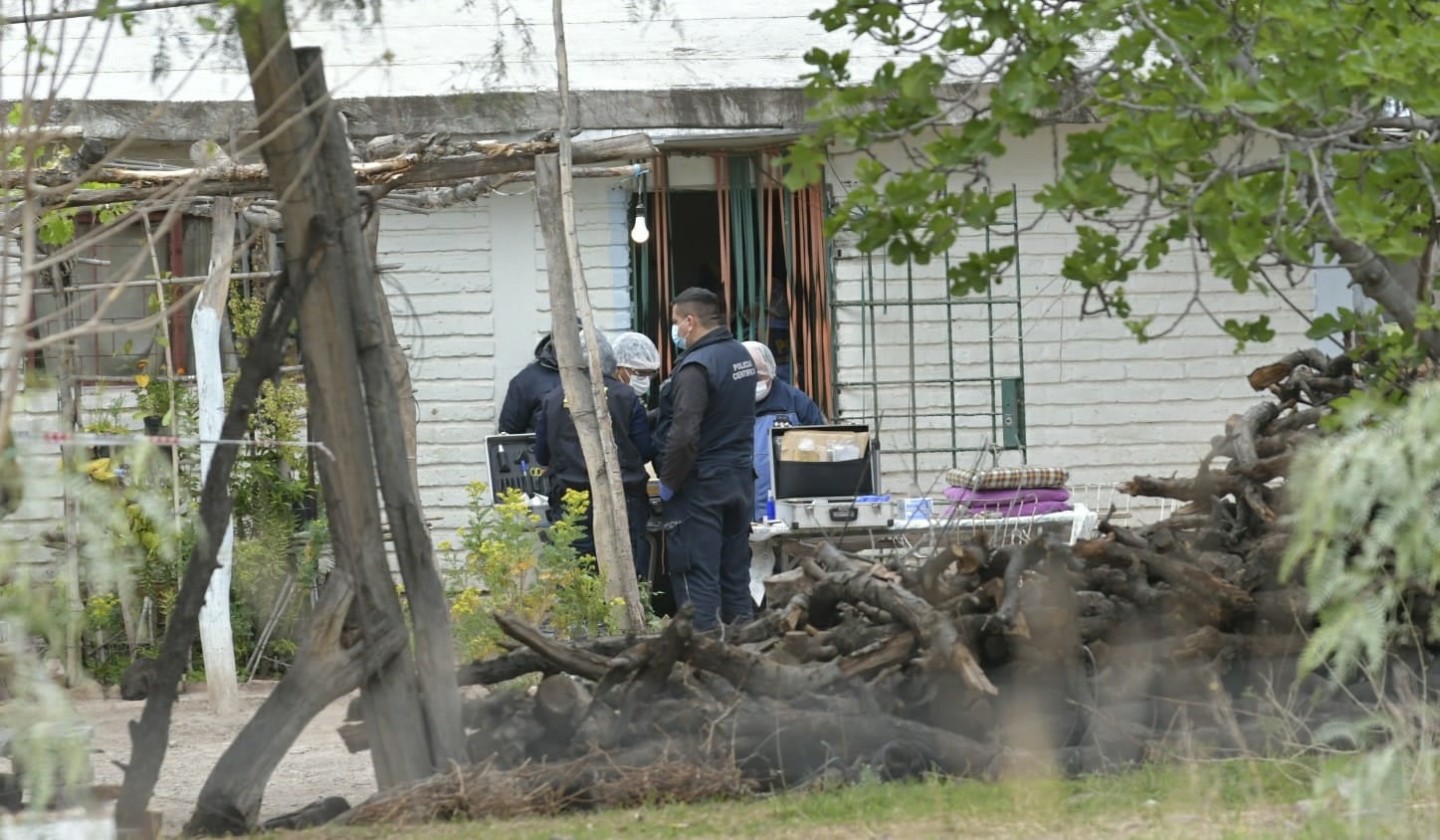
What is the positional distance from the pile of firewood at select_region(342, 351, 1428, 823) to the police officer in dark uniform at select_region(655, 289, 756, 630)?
2.85 meters

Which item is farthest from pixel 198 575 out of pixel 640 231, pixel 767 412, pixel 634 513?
pixel 640 231

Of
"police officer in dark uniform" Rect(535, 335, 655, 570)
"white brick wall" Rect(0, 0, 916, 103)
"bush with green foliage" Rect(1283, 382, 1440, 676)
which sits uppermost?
"white brick wall" Rect(0, 0, 916, 103)

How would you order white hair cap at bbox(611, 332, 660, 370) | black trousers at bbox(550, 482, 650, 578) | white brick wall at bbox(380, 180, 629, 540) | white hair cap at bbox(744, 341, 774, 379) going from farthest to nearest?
white brick wall at bbox(380, 180, 629, 540)
white hair cap at bbox(744, 341, 774, 379)
white hair cap at bbox(611, 332, 660, 370)
black trousers at bbox(550, 482, 650, 578)

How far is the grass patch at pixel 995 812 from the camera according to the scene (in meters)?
4.82

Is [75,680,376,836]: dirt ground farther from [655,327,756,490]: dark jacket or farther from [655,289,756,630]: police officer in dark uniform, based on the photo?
[655,327,756,490]: dark jacket

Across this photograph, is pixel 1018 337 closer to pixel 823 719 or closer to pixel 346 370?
pixel 823 719

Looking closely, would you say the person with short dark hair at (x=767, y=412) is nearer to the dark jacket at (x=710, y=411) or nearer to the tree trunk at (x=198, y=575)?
the dark jacket at (x=710, y=411)

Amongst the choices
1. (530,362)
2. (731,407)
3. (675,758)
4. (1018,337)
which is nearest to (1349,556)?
(675,758)

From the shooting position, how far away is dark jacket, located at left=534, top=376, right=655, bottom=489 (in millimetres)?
9594

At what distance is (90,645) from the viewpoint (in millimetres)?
9797

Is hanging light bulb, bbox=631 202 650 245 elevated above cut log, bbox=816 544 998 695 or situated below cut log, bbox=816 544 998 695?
above

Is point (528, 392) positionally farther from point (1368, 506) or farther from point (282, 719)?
point (1368, 506)

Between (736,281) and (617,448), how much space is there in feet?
9.51

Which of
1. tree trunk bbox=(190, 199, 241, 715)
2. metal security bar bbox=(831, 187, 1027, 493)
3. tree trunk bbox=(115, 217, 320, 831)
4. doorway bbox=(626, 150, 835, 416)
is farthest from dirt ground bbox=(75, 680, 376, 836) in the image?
metal security bar bbox=(831, 187, 1027, 493)
